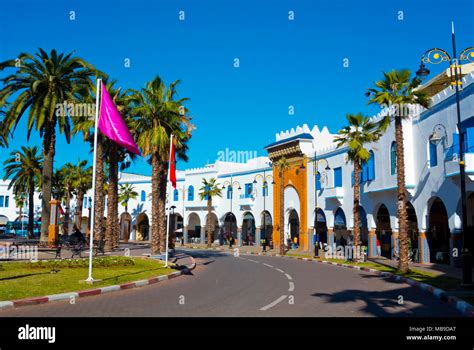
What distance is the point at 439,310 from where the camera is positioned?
39.9ft

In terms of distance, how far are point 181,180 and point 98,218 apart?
114ft

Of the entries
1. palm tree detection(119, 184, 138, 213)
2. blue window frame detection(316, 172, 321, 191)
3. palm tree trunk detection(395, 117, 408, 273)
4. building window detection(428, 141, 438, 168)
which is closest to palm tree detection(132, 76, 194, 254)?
palm tree trunk detection(395, 117, 408, 273)

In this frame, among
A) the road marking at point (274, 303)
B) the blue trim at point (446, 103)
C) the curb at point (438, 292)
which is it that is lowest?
the curb at point (438, 292)

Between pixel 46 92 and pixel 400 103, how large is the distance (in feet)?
76.8

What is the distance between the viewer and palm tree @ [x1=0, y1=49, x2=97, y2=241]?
32312mm

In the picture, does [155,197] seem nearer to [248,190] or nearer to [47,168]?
[47,168]

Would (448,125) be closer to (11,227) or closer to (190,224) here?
(190,224)

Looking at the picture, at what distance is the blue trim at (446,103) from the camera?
2350 cm

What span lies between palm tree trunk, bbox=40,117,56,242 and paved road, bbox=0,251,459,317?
19.2 metres

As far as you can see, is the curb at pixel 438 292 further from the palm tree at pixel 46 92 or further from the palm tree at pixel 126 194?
the palm tree at pixel 126 194

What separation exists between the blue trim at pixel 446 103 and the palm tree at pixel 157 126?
14857mm

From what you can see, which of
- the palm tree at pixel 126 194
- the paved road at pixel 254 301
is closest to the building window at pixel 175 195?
the palm tree at pixel 126 194

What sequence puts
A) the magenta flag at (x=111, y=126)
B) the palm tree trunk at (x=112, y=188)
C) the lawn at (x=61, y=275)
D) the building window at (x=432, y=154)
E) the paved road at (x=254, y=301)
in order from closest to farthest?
1. the paved road at (x=254, y=301)
2. the lawn at (x=61, y=275)
3. the magenta flag at (x=111, y=126)
4. the building window at (x=432, y=154)
5. the palm tree trunk at (x=112, y=188)

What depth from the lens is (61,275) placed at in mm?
17453
